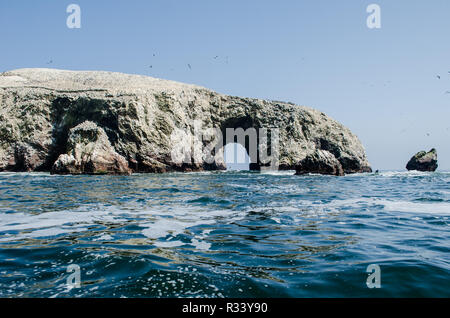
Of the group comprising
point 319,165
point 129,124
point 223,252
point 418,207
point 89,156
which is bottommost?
point 418,207

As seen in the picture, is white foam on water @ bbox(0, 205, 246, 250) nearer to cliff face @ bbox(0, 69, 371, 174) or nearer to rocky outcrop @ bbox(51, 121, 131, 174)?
rocky outcrop @ bbox(51, 121, 131, 174)

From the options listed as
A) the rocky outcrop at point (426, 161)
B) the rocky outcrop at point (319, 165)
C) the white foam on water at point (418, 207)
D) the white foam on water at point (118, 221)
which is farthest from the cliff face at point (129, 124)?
the white foam on water at point (118, 221)

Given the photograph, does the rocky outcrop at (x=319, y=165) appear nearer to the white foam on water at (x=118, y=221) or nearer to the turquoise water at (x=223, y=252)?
the turquoise water at (x=223, y=252)

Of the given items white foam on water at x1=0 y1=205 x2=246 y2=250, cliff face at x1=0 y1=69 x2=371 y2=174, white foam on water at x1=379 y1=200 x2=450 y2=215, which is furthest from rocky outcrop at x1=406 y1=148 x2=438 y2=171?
white foam on water at x1=0 y1=205 x2=246 y2=250

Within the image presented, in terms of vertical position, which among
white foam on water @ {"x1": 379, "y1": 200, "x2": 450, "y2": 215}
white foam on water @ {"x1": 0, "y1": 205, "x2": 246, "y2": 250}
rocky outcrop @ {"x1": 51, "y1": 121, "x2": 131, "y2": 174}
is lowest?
white foam on water @ {"x1": 379, "y1": 200, "x2": 450, "y2": 215}

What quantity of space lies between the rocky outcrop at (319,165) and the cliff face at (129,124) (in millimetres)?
287

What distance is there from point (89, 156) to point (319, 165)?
32958 millimetres

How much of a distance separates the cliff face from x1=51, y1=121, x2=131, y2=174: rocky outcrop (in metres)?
0.14

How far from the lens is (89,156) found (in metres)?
44.2

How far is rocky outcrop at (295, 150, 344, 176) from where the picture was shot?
155 ft

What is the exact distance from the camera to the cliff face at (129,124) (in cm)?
4841

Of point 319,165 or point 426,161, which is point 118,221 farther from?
point 426,161

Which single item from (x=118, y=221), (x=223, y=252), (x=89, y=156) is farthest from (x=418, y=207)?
(x=89, y=156)

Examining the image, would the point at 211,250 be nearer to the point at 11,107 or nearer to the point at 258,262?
the point at 258,262
